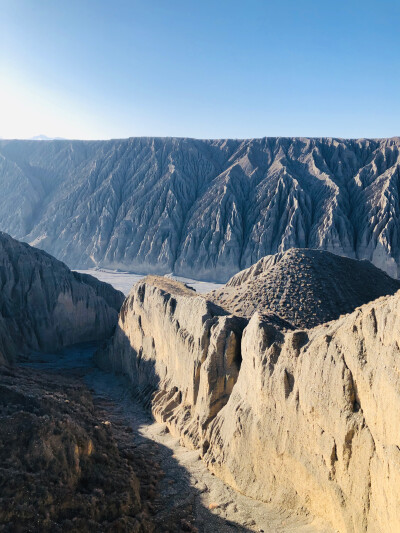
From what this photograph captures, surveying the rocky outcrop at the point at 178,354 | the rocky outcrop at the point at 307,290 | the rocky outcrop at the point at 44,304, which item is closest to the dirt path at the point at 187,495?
the rocky outcrop at the point at 178,354

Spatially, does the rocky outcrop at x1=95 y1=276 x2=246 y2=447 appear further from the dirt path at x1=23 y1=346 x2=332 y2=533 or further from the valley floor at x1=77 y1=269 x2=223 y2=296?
the valley floor at x1=77 y1=269 x2=223 y2=296

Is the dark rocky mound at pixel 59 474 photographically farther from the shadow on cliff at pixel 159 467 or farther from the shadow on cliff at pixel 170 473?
the shadow on cliff at pixel 170 473

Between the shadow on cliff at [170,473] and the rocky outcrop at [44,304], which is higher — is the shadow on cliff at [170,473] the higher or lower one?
the lower one

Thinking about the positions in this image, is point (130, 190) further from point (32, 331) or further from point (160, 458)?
point (160, 458)

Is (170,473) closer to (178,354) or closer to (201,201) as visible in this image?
(178,354)

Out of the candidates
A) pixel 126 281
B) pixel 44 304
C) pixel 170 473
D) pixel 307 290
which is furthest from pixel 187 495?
pixel 126 281

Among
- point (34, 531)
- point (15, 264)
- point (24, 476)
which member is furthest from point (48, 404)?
point (15, 264)
